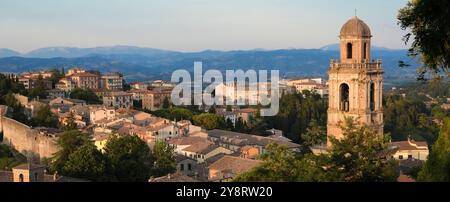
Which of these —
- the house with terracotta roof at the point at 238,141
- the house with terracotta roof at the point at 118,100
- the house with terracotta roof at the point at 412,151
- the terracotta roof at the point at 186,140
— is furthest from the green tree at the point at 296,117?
the house with terracotta roof at the point at 118,100

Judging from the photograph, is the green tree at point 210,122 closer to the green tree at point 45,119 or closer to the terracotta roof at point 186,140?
the terracotta roof at point 186,140

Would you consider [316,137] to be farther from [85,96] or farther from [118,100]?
[118,100]

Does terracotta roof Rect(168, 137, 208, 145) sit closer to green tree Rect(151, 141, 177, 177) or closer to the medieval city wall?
the medieval city wall

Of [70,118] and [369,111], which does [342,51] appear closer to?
[369,111]

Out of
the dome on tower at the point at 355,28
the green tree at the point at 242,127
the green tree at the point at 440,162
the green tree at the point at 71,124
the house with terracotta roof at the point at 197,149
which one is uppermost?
the dome on tower at the point at 355,28

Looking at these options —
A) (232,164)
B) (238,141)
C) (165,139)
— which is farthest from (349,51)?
(165,139)

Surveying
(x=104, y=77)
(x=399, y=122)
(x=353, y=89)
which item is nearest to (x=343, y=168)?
(x=353, y=89)

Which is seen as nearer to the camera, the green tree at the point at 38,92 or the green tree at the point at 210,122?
the green tree at the point at 210,122
